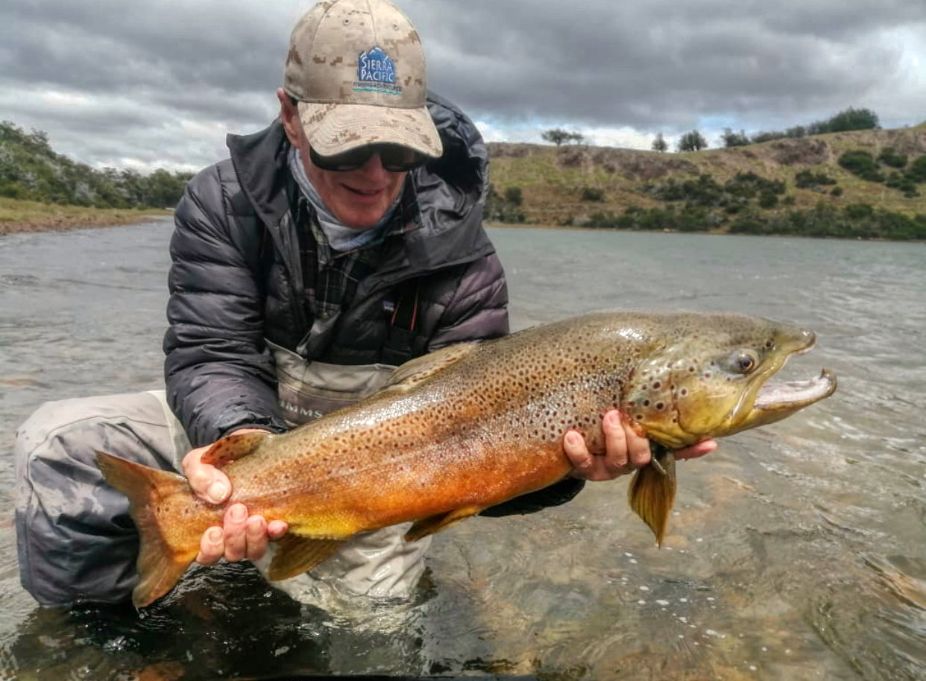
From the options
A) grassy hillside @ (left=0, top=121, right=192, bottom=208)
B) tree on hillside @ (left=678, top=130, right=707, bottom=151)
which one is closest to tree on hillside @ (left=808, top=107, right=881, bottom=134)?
tree on hillside @ (left=678, top=130, right=707, bottom=151)

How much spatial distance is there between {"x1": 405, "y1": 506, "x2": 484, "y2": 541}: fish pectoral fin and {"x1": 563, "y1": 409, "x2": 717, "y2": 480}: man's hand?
42cm

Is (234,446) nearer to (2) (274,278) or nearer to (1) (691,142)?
(2) (274,278)

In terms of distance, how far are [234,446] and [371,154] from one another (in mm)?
1248

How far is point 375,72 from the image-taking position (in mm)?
3055

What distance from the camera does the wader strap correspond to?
3.66 m

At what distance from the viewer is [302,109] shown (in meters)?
3.12

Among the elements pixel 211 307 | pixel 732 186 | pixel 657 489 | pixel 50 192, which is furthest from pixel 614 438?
pixel 732 186

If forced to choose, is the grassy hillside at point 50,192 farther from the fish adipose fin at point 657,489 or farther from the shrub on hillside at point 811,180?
the shrub on hillside at point 811,180

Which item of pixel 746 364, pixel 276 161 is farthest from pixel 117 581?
pixel 746 364

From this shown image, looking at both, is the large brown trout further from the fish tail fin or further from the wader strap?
the wader strap

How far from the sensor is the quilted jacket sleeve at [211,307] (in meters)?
3.40

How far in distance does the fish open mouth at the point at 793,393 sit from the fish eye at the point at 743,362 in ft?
0.31

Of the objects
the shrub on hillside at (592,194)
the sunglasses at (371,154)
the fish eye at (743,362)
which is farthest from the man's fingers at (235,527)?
the shrub on hillside at (592,194)

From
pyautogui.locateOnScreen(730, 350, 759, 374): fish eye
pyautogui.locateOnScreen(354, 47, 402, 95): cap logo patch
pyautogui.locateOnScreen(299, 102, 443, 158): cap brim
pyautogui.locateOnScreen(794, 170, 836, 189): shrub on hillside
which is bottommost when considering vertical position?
pyautogui.locateOnScreen(730, 350, 759, 374): fish eye
